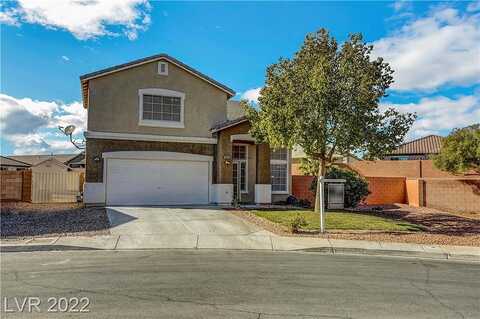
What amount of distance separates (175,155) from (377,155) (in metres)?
9.66

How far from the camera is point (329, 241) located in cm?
1337

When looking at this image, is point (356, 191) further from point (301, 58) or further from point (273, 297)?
point (273, 297)

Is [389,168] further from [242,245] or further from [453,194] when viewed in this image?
[242,245]

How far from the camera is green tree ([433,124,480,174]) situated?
24.0 metres

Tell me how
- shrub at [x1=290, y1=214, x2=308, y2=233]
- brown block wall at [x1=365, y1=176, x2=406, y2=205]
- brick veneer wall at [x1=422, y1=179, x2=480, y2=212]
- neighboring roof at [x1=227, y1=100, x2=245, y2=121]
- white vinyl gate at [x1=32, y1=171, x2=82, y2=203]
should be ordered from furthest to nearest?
brown block wall at [x1=365, y1=176, x2=406, y2=205] < neighboring roof at [x1=227, y1=100, x2=245, y2=121] < brick veneer wall at [x1=422, y1=179, x2=480, y2=212] < white vinyl gate at [x1=32, y1=171, x2=82, y2=203] < shrub at [x1=290, y1=214, x2=308, y2=233]

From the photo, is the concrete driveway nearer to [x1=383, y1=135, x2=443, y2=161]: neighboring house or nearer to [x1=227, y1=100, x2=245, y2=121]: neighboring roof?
[x1=227, y1=100, x2=245, y2=121]: neighboring roof

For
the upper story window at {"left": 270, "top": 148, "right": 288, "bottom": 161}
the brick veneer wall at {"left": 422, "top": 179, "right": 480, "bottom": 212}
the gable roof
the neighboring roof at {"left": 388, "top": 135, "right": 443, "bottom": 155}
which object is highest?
the gable roof

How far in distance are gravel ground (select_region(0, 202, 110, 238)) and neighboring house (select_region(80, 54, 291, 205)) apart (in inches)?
78.2

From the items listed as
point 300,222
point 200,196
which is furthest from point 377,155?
point 200,196

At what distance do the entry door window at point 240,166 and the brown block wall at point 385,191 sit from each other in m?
9.76

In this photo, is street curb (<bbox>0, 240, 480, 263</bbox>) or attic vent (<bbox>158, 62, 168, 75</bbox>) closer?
street curb (<bbox>0, 240, 480, 263</bbox>)

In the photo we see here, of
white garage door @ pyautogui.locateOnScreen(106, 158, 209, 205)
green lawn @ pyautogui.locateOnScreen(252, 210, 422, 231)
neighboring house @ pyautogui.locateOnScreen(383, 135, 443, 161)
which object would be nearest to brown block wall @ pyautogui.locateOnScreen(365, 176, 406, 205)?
green lawn @ pyautogui.locateOnScreen(252, 210, 422, 231)

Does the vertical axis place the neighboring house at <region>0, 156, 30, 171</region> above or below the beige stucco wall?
below

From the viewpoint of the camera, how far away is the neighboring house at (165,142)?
20.1 meters
